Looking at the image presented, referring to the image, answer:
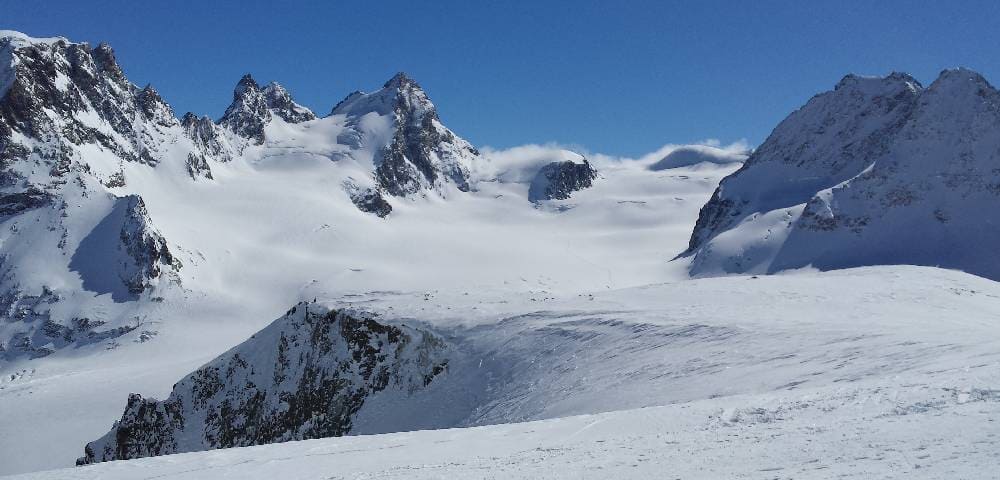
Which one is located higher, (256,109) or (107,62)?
(256,109)

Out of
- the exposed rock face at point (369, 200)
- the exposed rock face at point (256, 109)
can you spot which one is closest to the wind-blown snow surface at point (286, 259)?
the exposed rock face at point (369, 200)

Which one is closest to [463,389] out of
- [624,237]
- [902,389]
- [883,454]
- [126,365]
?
[902,389]

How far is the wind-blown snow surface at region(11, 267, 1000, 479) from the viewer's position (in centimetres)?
1105

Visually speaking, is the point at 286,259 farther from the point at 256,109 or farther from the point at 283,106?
the point at 283,106

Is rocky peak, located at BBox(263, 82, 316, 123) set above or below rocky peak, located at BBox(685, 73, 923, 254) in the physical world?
above

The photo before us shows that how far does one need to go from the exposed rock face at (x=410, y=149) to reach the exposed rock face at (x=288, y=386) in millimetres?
126527

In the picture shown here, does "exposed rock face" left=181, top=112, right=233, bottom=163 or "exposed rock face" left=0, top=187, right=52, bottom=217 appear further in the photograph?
"exposed rock face" left=181, top=112, right=233, bottom=163

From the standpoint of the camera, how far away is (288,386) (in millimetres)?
36750

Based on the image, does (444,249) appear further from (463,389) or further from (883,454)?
(883,454)

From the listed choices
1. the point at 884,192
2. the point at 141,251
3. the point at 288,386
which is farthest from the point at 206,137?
the point at 884,192

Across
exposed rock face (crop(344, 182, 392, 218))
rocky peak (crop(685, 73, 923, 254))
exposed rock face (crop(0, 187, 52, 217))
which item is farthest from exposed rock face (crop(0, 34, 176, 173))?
rocky peak (crop(685, 73, 923, 254))

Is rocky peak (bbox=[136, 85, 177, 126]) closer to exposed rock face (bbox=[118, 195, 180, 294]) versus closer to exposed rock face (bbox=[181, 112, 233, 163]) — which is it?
exposed rock face (bbox=[181, 112, 233, 163])

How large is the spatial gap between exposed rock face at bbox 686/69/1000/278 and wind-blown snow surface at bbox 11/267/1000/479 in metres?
40.7

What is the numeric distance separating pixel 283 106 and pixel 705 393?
190 meters
